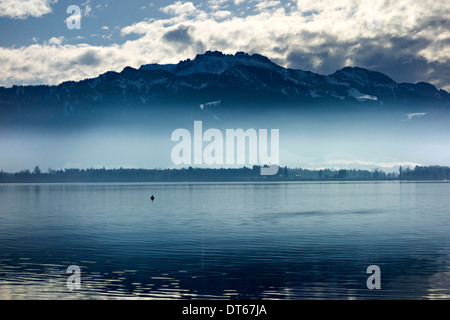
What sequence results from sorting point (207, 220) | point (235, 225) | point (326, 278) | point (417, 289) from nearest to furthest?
point (417, 289) → point (326, 278) → point (235, 225) → point (207, 220)

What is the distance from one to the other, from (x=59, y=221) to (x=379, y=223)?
65.9 meters

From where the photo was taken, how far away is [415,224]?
98.0m

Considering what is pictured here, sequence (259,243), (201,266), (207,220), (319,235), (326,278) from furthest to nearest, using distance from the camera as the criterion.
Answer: (207,220)
(319,235)
(259,243)
(201,266)
(326,278)

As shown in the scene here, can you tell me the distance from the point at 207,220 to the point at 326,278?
66.1 m

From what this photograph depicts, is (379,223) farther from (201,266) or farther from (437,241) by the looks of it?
(201,266)

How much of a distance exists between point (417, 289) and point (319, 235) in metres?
38.7

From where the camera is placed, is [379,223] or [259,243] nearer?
[259,243]

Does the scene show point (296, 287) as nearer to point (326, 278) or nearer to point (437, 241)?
point (326, 278)
